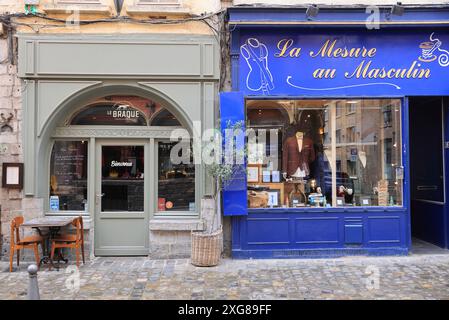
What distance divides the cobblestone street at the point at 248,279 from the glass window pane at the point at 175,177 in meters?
1.11

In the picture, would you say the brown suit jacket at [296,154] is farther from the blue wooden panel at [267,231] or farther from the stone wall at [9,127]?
the stone wall at [9,127]

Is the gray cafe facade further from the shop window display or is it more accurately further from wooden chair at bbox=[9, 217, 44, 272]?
the shop window display

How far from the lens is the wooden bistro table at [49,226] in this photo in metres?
6.80

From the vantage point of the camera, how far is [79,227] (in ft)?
23.6

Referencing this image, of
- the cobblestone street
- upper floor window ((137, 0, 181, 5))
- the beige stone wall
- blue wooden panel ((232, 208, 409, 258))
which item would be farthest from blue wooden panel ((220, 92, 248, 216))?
upper floor window ((137, 0, 181, 5))

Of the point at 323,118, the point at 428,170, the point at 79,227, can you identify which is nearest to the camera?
the point at 79,227

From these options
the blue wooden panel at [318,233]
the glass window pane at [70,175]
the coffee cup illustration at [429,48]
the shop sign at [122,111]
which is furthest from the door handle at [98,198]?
the coffee cup illustration at [429,48]

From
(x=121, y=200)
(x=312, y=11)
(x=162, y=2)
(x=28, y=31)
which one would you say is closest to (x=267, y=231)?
(x=121, y=200)

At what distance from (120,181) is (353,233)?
454cm

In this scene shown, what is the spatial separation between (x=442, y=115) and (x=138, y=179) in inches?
242

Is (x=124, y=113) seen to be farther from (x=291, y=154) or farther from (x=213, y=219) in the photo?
(x=291, y=154)

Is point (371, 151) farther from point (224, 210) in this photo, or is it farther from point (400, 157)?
point (224, 210)

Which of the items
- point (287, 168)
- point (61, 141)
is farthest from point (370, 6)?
point (61, 141)

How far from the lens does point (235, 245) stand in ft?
25.4
